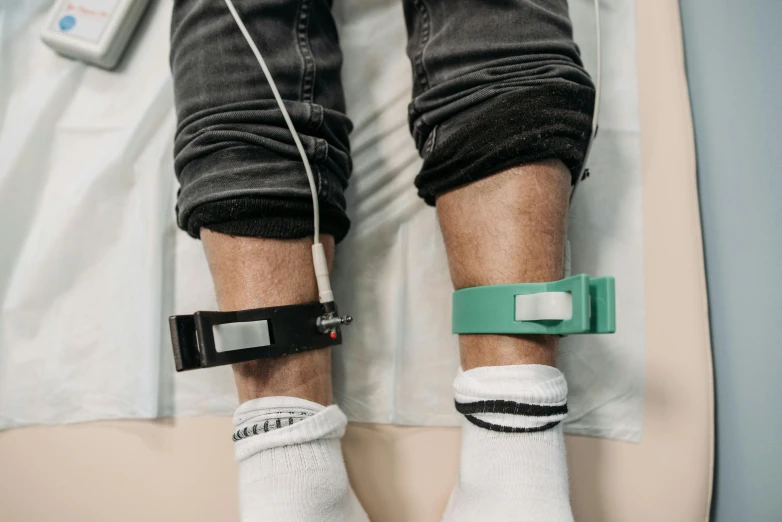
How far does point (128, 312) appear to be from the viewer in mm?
→ 646

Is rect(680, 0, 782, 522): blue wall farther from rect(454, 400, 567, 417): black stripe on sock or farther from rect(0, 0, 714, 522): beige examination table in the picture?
rect(454, 400, 567, 417): black stripe on sock

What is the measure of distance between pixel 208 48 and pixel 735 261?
630 millimetres

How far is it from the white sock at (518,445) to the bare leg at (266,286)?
0.57 feet

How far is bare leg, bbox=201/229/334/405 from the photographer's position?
0.49 meters

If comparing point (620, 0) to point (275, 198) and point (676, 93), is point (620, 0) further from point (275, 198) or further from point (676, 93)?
point (275, 198)

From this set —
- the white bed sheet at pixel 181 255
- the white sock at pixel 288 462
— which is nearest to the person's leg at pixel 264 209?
the white sock at pixel 288 462

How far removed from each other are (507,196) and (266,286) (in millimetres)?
259

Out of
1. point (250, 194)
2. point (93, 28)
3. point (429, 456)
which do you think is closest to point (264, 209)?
point (250, 194)

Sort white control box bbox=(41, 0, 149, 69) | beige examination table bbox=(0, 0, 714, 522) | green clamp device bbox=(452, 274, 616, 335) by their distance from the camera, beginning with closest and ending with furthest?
1. green clamp device bbox=(452, 274, 616, 335)
2. beige examination table bbox=(0, 0, 714, 522)
3. white control box bbox=(41, 0, 149, 69)

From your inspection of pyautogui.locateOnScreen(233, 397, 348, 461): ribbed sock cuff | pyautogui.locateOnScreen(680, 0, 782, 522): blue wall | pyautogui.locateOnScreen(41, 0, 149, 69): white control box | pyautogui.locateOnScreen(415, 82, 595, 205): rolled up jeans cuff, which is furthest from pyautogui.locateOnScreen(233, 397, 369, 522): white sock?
pyautogui.locateOnScreen(41, 0, 149, 69): white control box

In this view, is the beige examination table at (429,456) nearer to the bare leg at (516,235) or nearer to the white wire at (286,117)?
the bare leg at (516,235)

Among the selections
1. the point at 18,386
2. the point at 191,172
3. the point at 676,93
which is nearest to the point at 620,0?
the point at 676,93

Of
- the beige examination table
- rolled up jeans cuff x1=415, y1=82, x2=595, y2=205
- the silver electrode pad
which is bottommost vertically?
the beige examination table

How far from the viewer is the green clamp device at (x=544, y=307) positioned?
430mm
